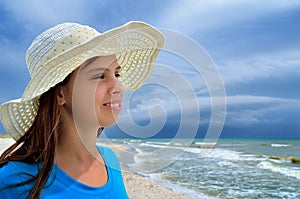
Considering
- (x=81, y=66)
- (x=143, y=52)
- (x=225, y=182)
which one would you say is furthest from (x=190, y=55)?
(x=225, y=182)

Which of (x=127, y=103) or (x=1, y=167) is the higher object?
(x=127, y=103)

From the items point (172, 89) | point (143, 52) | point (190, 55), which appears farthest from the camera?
point (143, 52)

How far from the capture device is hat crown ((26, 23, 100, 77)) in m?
1.24

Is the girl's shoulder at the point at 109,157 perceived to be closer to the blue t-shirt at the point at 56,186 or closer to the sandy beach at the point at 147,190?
the blue t-shirt at the point at 56,186

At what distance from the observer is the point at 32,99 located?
135cm

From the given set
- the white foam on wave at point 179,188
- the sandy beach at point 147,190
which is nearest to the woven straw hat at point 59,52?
the sandy beach at point 147,190

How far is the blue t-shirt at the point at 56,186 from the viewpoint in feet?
3.72

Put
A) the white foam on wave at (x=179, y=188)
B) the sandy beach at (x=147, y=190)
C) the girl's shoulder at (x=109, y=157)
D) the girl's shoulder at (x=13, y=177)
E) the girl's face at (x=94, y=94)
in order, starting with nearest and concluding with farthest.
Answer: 1. the girl's shoulder at (x=13, y=177)
2. the girl's face at (x=94, y=94)
3. the girl's shoulder at (x=109, y=157)
4. the sandy beach at (x=147, y=190)
5. the white foam on wave at (x=179, y=188)

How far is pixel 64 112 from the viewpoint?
4.27 ft

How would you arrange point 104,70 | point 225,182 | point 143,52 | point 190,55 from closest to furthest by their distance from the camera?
point 190,55 < point 104,70 < point 143,52 < point 225,182

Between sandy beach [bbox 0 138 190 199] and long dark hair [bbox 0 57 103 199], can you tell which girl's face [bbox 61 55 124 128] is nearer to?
long dark hair [bbox 0 57 103 199]

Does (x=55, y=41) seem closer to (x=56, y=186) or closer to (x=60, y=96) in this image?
(x=60, y=96)

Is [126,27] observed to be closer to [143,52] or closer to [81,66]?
[81,66]

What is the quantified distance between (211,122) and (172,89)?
0.70ft
